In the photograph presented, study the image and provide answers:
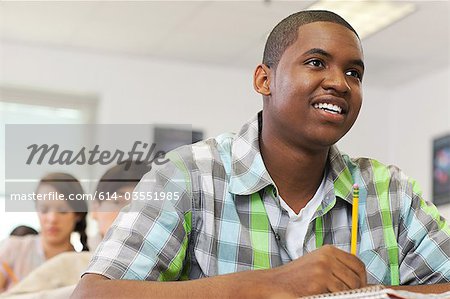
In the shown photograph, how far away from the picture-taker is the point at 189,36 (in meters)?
4.53

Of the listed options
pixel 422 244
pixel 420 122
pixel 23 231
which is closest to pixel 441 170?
pixel 420 122

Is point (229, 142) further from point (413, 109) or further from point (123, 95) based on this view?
point (413, 109)

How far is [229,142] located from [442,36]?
348 centimetres

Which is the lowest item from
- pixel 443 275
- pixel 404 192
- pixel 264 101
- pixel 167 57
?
pixel 443 275

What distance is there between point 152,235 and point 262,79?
1.19 ft

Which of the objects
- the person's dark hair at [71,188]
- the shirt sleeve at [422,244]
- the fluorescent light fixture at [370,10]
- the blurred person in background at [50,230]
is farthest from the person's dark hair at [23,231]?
the fluorescent light fixture at [370,10]

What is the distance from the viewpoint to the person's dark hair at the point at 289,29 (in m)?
1.18

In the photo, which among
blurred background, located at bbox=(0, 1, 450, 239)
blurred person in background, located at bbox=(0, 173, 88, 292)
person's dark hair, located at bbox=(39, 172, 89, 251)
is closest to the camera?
blurred person in background, located at bbox=(0, 173, 88, 292)

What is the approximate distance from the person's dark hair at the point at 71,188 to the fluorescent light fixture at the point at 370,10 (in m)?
2.02

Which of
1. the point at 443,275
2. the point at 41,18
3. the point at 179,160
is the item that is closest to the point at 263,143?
the point at 179,160

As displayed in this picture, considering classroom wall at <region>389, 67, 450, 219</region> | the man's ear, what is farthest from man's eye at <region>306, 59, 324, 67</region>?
classroom wall at <region>389, 67, 450, 219</region>

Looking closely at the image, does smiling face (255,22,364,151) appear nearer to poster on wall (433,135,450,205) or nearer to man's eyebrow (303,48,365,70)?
man's eyebrow (303,48,365,70)

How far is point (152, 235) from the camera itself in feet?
3.40

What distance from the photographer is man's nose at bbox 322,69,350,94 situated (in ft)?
3.64
